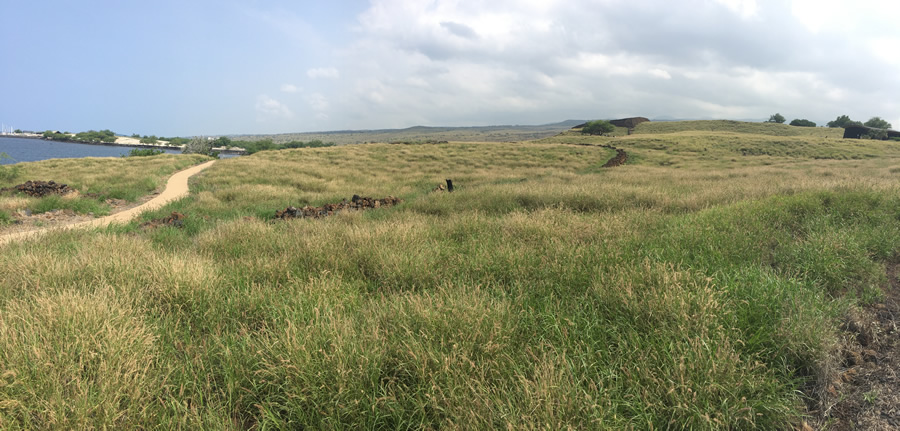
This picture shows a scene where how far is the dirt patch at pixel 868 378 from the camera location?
2102 mm

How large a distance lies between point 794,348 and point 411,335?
2568 millimetres

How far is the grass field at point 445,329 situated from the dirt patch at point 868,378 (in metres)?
0.12

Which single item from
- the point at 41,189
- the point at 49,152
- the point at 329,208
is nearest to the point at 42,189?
the point at 41,189

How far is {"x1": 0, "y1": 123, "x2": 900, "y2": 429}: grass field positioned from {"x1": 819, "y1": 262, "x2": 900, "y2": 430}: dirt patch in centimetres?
12

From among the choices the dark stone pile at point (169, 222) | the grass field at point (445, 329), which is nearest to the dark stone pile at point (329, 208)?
the dark stone pile at point (169, 222)

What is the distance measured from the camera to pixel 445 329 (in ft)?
8.43

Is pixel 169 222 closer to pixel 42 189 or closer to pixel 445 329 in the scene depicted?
pixel 445 329

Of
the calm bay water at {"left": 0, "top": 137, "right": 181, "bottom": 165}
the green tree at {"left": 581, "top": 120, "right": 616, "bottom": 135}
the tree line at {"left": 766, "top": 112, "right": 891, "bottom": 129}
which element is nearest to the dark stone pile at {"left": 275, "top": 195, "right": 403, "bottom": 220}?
the calm bay water at {"left": 0, "top": 137, "right": 181, "bottom": 165}

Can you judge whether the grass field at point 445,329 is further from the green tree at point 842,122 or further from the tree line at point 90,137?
the tree line at point 90,137

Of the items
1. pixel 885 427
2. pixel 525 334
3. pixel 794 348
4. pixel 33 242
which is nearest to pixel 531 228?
pixel 525 334

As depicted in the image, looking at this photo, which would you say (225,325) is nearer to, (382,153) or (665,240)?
(665,240)

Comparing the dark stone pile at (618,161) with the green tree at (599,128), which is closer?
the dark stone pile at (618,161)

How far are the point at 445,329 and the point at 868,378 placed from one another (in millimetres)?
2834

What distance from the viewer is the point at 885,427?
6.72ft
